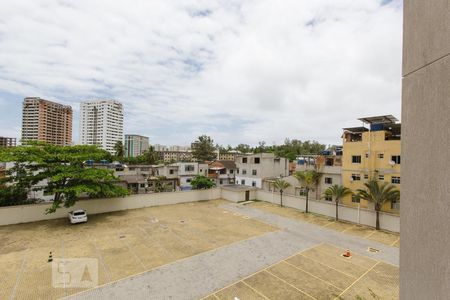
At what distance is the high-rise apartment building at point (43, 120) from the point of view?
314 feet

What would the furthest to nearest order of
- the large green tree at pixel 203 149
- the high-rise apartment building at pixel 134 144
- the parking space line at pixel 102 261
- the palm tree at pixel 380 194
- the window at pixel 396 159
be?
the high-rise apartment building at pixel 134 144
the large green tree at pixel 203 149
the window at pixel 396 159
the palm tree at pixel 380 194
the parking space line at pixel 102 261

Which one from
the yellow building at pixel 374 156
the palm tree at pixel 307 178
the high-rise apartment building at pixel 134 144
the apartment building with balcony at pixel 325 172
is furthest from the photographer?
the high-rise apartment building at pixel 134 144

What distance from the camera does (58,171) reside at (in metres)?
18.5

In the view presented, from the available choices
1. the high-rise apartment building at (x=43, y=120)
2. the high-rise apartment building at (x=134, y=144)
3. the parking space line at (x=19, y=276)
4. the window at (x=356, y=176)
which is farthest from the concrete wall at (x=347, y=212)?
the high-rise apartment building at (x=134, y=144)

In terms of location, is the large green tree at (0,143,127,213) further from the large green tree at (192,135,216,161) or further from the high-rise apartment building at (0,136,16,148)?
the high-rise apartment building at (0,136,16,148)

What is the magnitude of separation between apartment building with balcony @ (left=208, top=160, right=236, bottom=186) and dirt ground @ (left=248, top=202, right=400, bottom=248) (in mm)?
26582

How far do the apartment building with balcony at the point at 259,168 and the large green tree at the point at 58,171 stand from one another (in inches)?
1018

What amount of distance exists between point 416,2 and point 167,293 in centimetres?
1138

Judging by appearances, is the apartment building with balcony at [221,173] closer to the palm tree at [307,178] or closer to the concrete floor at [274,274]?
the palm tree at [307,178]

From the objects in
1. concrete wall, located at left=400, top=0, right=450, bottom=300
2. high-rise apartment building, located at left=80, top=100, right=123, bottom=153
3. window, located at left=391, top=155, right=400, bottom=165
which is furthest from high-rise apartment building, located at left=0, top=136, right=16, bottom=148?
concrete wall, located at left=400, top=0, right=450, bottom=300

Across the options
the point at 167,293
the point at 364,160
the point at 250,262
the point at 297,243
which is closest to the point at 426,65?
the point at 167,293

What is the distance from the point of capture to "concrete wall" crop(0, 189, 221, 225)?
18.9m

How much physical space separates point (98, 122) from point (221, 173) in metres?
96.8

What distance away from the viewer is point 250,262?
492 inches
